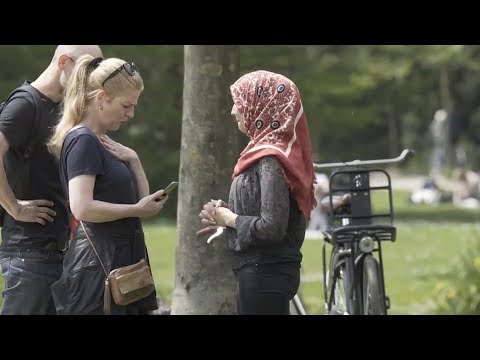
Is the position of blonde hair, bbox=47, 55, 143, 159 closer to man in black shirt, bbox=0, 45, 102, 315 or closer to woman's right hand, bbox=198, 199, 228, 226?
man in black shirt, bbox=0, 45, 102, 315

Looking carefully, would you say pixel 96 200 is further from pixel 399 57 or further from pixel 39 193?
pixel 399 57

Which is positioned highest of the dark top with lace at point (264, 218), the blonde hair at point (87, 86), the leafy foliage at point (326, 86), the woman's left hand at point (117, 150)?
the leafy foliage at point (326, 86)

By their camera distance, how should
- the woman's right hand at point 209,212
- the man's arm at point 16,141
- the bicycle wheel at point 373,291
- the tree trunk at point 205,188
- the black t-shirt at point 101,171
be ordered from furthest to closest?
the tree trunk at point 205,188
the bicycle wheel at point 373,291
the man's arm at point 16,141
the woman's right hand at point 209,212
the black t-shirt at point 101,171

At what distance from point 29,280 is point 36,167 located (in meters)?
0.51

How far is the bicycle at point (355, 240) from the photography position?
19.3 feet

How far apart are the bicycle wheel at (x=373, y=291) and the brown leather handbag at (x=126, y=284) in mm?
1849

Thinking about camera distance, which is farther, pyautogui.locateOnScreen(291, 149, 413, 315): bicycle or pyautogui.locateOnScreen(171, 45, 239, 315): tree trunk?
pyautogui.locateOnScreen(171, 45, 239, 315): tree trunk

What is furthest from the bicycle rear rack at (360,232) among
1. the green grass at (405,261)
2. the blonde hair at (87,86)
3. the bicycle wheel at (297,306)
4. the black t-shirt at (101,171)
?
the green grass at (405,261)

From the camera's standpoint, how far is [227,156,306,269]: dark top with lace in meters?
4.21

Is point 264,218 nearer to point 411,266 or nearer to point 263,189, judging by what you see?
point 263,189

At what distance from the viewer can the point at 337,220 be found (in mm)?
6438

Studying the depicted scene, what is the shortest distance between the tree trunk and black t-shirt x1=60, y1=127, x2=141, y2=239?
2.24 metres

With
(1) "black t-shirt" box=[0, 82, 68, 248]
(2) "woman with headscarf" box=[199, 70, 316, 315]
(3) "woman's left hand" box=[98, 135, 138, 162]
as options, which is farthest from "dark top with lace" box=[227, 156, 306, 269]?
(1) "black t-shirt" box=[0, 82, 68, 248]

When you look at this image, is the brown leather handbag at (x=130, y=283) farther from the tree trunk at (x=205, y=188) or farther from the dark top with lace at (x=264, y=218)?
the tree trunk at (x=205, y=188)
